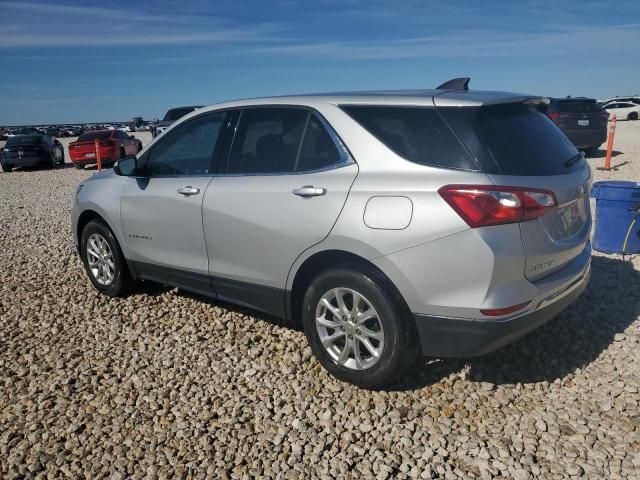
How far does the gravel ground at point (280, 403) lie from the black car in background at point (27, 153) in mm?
17025

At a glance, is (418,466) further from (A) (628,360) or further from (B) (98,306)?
(B) (98,306)

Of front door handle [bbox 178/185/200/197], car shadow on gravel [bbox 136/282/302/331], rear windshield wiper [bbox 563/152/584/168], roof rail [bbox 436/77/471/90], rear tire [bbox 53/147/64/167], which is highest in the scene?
roof rail [bbox 436/77/471/90]

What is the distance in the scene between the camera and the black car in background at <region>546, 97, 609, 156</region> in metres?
15.1

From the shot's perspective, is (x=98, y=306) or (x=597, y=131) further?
(x=597, y=131)

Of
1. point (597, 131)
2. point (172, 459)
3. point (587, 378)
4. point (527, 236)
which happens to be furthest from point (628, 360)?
point (597, 131)

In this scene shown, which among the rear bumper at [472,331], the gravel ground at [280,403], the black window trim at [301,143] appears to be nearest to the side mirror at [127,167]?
the black window trim at [301,143]

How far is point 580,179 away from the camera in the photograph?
3.38 metres

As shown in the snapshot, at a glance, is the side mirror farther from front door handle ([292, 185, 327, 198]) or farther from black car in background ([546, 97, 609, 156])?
black car in background ([546, 97, 609, 156])

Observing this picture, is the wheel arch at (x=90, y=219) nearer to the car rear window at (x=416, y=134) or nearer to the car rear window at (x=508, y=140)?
the car rear window at (x=416, y=134)

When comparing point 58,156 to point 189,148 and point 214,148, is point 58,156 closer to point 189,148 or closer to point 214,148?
point 189,148

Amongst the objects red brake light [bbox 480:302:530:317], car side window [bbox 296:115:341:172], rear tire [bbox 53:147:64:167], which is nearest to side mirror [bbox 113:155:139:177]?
car side window [bbox 296:115:341:172]

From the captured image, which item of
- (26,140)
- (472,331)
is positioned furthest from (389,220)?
(26,140)

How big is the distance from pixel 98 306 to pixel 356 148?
312cm

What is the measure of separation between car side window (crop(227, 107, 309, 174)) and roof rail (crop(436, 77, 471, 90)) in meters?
1.01
